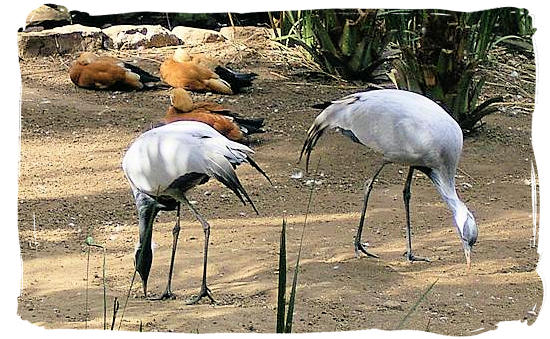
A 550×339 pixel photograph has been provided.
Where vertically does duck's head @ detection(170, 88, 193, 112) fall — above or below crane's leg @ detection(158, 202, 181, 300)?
above

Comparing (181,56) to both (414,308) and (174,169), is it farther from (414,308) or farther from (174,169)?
(414,308)

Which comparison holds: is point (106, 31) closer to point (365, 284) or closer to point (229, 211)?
point (229, 211)

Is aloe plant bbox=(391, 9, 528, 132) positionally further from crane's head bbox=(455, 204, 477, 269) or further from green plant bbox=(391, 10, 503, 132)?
crane's head bbox=(455, 204, 477, 269)

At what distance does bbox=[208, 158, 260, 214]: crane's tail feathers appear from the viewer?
2043 mm

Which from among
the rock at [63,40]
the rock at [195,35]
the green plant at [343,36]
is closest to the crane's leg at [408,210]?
the green plant at [343,36]

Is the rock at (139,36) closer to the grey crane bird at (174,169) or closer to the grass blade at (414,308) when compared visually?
the grey crane bird at (174,169)

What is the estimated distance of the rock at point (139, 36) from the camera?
2.23 m

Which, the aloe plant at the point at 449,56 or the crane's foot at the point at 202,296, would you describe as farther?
the aloe plant at the point at 449,56

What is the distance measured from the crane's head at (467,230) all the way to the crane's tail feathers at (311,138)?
312mm

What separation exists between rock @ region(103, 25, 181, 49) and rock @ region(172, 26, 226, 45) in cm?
1

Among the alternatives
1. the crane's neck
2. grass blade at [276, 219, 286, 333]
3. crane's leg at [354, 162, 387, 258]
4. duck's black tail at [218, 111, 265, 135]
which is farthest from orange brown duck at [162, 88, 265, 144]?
grass blade at [276, 219, 286, 333]

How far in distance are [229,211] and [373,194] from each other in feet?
0.96

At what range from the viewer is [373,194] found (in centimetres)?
219

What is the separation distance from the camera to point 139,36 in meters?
2.25
